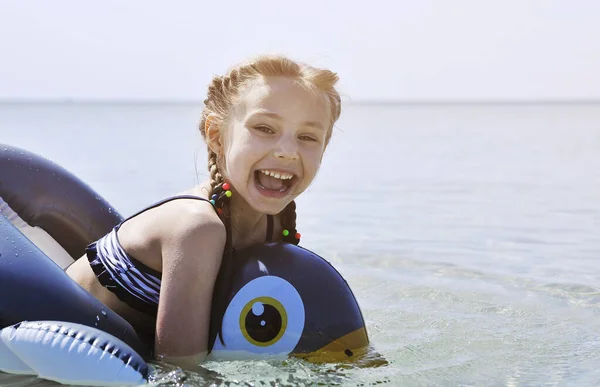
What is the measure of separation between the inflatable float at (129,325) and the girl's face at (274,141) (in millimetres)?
197

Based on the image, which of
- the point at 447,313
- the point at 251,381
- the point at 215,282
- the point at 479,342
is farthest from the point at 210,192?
the point at 447,313

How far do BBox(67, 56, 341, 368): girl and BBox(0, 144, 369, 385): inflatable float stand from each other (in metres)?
0.09

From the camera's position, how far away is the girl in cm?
289

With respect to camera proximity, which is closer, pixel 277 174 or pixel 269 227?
pixel 277 174

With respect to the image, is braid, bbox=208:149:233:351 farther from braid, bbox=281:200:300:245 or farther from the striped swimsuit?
braid, bbox=281:200:300:245

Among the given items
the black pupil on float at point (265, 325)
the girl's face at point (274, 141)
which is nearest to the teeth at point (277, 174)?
the girl's face at point (274, 141)

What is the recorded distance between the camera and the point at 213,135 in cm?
324

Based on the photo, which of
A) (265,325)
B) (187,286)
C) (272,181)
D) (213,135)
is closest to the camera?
(187,286)

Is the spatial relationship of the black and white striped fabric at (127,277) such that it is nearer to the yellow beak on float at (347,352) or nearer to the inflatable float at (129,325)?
the inflatable float at (129,325)

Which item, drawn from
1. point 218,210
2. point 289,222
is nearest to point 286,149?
point 218,210

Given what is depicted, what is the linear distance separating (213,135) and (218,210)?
34cm

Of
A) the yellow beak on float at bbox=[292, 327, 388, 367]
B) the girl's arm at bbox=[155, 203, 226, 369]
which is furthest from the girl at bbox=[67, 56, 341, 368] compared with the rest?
the yellow beak on float at bbox=[292, 327, 388, 367]

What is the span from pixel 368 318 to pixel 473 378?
41.3 inches

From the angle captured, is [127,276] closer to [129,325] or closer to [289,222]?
[129,325]
